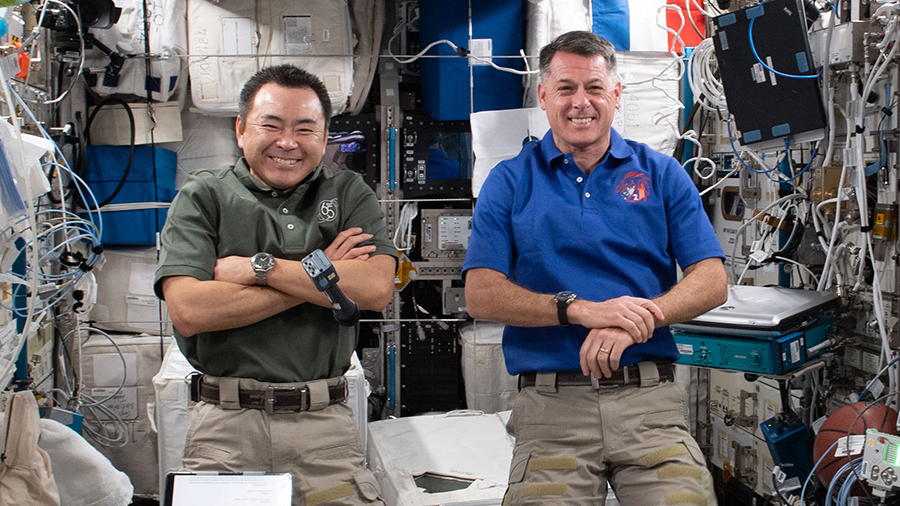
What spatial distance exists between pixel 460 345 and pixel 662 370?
296 centimetres

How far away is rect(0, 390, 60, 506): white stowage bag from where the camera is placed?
2354 mm

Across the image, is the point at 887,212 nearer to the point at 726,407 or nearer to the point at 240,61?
the point at 726,407

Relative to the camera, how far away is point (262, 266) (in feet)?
6.27

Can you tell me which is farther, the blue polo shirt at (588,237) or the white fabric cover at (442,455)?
the white fabric cover at (442,455)

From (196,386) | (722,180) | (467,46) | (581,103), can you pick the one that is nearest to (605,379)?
(581,103)

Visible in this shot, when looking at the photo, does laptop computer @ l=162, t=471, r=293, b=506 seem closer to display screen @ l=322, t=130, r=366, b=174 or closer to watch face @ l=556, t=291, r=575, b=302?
watch face @ l=556, t=291, r=575, b=302

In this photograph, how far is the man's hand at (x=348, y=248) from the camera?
2.05 m

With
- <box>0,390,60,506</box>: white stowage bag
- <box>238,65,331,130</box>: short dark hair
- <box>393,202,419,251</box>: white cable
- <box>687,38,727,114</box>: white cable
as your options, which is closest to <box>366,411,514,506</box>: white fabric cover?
<box>393,202,419,251</box>: white cable

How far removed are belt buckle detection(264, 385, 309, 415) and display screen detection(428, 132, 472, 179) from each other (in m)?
3.02

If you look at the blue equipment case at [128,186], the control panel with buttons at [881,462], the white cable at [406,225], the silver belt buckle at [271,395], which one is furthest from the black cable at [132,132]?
the control panel with buttons at [881,462]

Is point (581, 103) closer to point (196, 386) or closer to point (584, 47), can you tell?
point (584, 47)

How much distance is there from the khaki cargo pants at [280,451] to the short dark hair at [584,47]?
3.96ft

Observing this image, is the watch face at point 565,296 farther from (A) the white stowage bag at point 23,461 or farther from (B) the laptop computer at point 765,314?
(A) the white stowage bag at point 23,461

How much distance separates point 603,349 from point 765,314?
114cm
